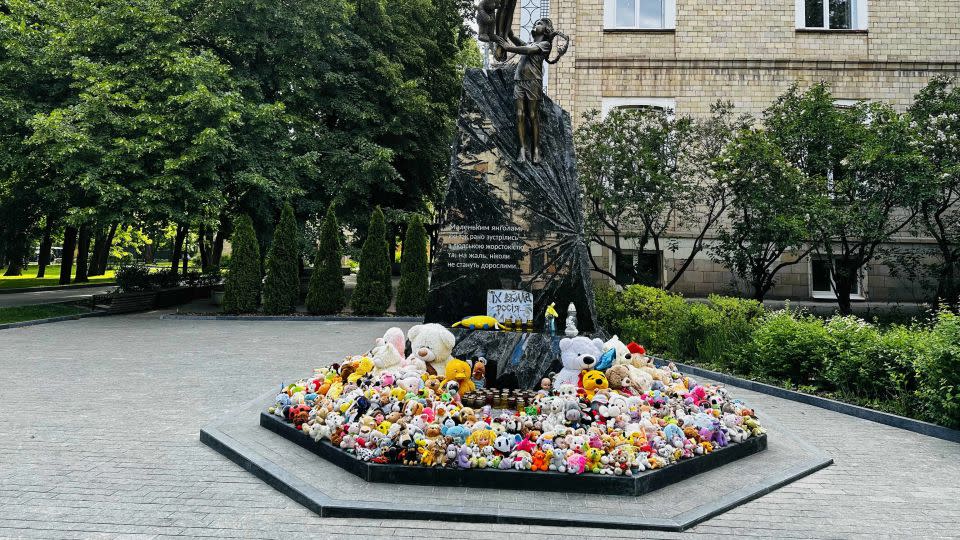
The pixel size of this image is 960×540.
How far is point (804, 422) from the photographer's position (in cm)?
698

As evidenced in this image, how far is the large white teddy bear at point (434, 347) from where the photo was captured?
6680 mm

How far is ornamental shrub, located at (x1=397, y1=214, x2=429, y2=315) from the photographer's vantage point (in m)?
17.7

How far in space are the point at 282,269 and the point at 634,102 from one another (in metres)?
12.6

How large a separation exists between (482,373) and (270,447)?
259cm

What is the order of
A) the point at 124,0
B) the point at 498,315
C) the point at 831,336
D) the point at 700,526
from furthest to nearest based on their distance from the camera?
the point at 124,0
the point at 831,336
the point at 498,315
the point at 700,526

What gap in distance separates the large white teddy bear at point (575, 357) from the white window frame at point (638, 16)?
1579cm

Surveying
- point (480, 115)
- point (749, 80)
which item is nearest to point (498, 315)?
point (480, 115)

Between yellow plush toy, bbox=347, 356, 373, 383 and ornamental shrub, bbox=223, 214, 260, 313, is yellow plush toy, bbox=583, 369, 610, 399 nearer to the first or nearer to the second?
yellow plush toy, bbox=347, 356, 373, 383

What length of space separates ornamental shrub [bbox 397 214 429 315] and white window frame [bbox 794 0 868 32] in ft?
45.7

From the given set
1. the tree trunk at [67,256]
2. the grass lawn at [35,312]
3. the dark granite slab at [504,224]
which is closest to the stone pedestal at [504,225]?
the dark granite slab at [504,224]

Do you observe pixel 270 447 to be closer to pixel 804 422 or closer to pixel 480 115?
pixel 480 115

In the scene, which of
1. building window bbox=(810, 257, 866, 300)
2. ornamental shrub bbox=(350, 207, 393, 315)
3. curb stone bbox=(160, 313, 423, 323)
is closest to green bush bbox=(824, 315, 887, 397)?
building window bbox=(810, 257, 866, 300)

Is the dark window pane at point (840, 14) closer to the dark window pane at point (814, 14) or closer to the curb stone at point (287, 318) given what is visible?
the dark window pane at point (814, 14)

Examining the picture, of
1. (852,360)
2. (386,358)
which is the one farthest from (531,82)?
(852,360)
